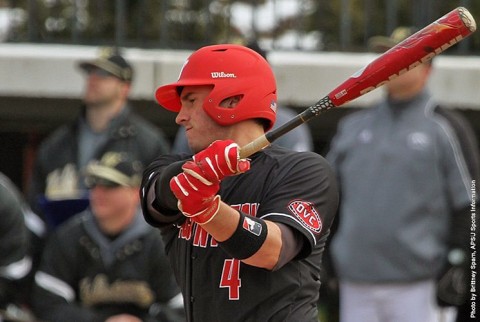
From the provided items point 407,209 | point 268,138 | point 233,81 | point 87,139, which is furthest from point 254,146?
point 87,139

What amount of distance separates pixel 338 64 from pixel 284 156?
405 centimetres

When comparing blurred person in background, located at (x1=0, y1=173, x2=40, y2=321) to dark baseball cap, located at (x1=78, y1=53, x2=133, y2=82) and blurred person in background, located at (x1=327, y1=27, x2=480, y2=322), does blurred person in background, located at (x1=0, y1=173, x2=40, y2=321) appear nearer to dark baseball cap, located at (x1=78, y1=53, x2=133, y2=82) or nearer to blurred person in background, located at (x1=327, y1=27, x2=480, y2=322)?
dark baseball cap, located at (x1=78, y1=53, x2=133, y2=82)

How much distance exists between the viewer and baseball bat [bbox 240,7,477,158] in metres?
3.68

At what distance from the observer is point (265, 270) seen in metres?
3.90

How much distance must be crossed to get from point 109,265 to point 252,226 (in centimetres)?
305

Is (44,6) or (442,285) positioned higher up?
(44,6)

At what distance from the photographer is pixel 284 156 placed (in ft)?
13.2

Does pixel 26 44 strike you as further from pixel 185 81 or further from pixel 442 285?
pixel 185 81

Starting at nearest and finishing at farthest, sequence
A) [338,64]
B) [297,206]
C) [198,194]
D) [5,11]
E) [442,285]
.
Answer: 1. [198,194]
2. [297,206]
3. [442,285]
4. [338,64]
5. [5,11]

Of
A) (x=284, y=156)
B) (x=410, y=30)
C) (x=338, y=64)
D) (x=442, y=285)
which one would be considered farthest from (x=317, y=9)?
(x=284, y=156)

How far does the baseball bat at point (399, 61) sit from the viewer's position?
12.1ft

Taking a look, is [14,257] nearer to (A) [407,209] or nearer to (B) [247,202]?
(A) [407,209]

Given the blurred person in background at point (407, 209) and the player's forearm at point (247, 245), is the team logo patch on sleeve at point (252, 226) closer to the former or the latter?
the player's forearm at point (247, 245)

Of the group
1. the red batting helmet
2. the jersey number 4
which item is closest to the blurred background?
the red batting helmet
